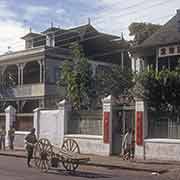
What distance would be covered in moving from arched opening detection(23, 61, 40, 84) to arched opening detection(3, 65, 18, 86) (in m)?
1.11

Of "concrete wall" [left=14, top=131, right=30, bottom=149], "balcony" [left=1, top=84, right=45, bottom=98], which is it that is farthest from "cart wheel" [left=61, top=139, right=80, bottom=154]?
"balcony" [left=1, top=84, right=45, bottom=98]

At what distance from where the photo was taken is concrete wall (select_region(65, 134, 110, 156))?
25533mm

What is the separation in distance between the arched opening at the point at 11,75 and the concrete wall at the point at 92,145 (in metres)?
21.0

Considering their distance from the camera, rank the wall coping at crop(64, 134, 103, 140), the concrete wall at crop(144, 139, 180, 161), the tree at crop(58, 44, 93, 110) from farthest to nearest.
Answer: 1. the tree at crop(58, 44, 93, 110)
2. the wall coping at crop(64, 134, 103, 140)
3. the concrete wall at crop(144, 139, 180, 161)

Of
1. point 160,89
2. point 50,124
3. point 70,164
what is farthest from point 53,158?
point 50,124

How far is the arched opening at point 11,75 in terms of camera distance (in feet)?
156

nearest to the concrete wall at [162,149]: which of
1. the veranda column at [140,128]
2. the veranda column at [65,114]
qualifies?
the veranda column at [140,128]

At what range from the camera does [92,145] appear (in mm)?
26438

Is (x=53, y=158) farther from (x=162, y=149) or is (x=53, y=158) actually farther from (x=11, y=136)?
(x=11, y=136)

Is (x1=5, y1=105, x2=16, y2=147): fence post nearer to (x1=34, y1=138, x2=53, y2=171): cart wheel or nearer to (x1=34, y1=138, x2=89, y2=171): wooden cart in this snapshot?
(x1=34, y1=138, x2=89, y2=171): wooden cart

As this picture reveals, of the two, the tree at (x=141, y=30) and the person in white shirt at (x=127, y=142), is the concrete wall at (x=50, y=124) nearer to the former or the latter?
the person in white shirt at (x=127, y=142)

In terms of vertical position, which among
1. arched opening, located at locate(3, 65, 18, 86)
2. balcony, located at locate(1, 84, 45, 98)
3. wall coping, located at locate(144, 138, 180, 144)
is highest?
arched opening, located at locate(3, 65, 18, 86)

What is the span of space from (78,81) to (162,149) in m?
11.8

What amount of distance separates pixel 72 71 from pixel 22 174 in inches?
634
